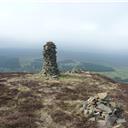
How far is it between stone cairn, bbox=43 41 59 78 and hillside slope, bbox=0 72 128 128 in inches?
81.4

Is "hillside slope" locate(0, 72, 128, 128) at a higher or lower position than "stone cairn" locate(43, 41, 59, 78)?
lower

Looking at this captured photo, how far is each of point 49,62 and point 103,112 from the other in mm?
27490

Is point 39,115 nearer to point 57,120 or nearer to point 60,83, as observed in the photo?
point 57,120

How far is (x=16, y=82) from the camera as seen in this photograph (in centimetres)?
6675

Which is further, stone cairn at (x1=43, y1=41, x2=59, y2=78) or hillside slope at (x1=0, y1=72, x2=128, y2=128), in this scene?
stone cairn at (x1=43, y1=41, x2=59, y2=78)

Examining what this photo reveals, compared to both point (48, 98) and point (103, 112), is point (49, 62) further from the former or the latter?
point (103, 112)

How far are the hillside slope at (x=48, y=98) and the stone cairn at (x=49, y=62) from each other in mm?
2067

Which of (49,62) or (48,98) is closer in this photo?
(48,98)

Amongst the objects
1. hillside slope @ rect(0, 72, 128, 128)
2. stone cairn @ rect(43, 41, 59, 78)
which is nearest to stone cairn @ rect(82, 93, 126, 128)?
hillside slope @ rect(0, 72, 128, 128)

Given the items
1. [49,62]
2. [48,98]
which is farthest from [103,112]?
[49,62]

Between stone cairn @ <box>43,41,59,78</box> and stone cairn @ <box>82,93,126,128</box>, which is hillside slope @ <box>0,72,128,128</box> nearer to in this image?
stone cairn @ <box>82,93,126,128</box>

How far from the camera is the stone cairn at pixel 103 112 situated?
159ft

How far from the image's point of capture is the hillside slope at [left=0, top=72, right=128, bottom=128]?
47344mm

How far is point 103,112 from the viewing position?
4972 cm
